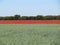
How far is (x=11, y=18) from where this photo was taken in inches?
1128

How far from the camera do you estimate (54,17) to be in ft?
85.6

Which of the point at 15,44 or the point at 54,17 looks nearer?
the point at 15,44

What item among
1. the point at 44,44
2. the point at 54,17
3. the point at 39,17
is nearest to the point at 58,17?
the point at 54,17

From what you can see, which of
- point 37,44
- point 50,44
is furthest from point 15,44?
point 50,44

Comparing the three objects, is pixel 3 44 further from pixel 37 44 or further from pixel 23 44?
pixel 37 44

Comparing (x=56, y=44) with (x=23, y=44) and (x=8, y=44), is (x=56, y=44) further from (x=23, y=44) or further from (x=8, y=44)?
(x=8, y=44)

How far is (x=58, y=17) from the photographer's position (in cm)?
2541

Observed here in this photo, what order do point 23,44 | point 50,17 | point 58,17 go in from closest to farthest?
1. point 23,44
2. point 58,17
3. point 50,17

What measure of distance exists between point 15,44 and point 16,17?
21.8 meters

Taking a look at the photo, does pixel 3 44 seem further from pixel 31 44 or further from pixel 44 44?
pixel 44 44

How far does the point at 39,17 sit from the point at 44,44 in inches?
874

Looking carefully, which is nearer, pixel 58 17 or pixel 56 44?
pixel 56 44

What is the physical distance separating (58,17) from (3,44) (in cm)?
2054

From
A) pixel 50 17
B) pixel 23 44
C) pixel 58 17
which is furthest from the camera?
pixel 50 17
